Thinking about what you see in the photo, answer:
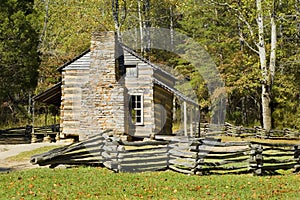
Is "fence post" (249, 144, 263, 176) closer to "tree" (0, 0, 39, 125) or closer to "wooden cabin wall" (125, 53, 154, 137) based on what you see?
"wooden cabin wall" (125, 53, 154, 137)

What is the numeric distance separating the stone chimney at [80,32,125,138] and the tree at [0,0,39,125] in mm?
9620

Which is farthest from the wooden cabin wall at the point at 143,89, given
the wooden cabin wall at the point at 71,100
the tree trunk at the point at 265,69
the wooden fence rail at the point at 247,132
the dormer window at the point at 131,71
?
the wooden fence rail at the point at 247,132

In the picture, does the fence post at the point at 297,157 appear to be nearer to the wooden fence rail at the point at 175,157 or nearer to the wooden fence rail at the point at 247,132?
the wooden fence rail at the point at 175,157

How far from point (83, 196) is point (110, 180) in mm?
2480

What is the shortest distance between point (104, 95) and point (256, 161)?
903 cm

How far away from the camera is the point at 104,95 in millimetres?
22547

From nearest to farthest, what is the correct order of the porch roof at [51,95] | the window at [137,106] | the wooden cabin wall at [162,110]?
the window at [137,106], the wooden cabin wall at [162,110], the porch roof at [51,95]

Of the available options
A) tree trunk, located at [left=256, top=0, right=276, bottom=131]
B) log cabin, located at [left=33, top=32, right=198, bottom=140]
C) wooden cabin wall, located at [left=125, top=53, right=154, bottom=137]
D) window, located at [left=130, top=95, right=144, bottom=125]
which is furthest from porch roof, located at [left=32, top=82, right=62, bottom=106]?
tree trunk, located at [left=256, top=0, right=276, bottom=131]

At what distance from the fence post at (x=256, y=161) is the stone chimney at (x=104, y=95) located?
817cm

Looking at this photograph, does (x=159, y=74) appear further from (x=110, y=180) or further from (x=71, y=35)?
(x=71, y=35)

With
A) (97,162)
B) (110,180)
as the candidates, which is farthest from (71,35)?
(110,180)

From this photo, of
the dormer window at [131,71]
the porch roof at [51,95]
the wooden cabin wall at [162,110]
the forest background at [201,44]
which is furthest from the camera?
the forest background at [201,44]

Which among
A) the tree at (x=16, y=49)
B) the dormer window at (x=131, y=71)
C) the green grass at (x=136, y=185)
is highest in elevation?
the tree at (x=16, y=49)

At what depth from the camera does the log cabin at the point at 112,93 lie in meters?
22.6
